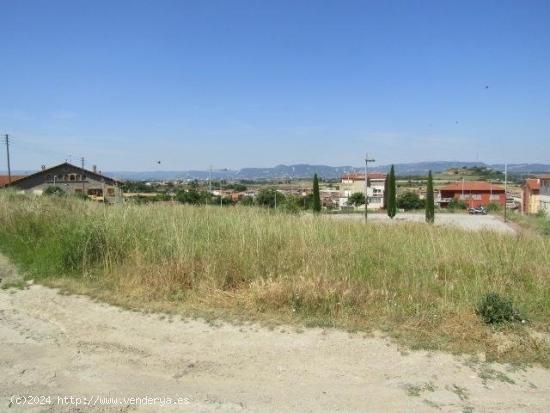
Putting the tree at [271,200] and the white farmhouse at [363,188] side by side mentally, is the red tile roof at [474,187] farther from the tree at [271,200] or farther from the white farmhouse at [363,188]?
the tree at [271,200]

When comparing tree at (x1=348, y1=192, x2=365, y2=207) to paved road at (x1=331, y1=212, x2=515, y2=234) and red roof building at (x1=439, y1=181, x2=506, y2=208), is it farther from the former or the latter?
paved road at (x1=331, y1=212, x2=515, y2=234)

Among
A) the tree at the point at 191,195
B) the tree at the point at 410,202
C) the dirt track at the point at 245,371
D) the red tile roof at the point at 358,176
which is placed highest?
the red tile roof at the point at 358,176

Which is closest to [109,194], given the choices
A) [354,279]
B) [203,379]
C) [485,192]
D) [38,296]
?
[38,296]

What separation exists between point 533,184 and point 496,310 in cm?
7652

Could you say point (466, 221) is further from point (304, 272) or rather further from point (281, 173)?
point (281, 173)

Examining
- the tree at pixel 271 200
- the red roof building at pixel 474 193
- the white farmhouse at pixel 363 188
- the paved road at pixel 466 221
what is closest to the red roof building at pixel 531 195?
the red roof building at pixel 474 193

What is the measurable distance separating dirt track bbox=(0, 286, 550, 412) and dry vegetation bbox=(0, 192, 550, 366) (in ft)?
1.18

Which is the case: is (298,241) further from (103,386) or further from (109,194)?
(109,194)

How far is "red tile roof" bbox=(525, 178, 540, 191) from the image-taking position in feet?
222

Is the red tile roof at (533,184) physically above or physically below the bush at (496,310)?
above

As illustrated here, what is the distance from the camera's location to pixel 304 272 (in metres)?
5.62

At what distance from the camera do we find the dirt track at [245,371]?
10.00 ft

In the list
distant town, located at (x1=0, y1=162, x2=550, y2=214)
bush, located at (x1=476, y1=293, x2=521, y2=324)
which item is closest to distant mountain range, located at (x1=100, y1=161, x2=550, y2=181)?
distant town, located at (x1=0, y1=162, x2=550, y2=214)

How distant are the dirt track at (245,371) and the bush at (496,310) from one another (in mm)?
842
